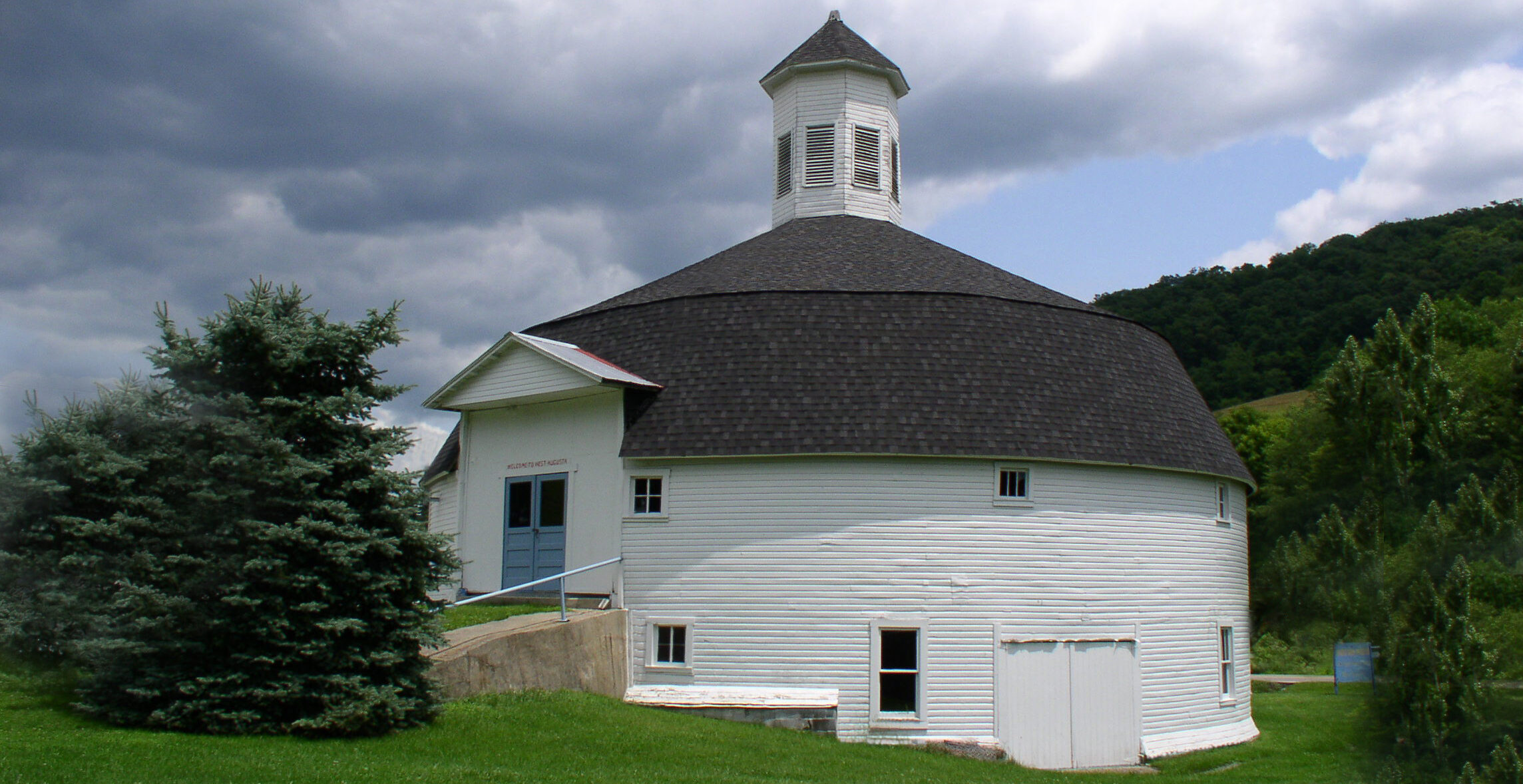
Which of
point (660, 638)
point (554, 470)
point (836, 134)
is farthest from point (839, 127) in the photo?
point (660, 638)

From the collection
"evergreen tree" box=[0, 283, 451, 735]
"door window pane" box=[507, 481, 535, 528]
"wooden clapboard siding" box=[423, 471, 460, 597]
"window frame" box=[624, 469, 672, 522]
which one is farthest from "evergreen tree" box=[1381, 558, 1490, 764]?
"wooden clapboard siding" box=[423, 471, 460, 597]

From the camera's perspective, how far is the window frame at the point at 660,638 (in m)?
15.5

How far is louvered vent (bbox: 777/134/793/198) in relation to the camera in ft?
81.0

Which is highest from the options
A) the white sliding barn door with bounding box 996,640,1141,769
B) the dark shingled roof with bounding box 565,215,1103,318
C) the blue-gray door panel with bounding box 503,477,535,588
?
the dark shingled roof with bounding box 565,215,1103,318

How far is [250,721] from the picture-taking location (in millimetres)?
10820

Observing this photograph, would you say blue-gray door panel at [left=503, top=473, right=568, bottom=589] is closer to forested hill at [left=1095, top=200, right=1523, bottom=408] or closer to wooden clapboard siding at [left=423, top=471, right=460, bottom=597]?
wooden clapboard siding at [left=423, top=471, right=460, bottom=597]

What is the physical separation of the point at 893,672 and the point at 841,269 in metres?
6.97

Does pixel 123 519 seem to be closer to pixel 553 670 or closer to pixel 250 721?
pixel 250 721

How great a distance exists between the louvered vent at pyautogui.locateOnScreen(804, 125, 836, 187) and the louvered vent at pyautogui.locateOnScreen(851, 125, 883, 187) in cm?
43

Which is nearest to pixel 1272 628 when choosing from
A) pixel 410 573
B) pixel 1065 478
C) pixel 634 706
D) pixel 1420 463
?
pixel 1420 463

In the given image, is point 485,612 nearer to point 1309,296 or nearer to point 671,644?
point 671,644

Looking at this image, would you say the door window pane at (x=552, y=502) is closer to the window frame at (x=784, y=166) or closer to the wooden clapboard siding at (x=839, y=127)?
the wooden clapboard siding at (x=839, y=127)

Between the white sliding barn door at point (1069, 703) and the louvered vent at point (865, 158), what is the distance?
1183cm

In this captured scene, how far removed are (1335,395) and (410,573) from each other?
118 ft
